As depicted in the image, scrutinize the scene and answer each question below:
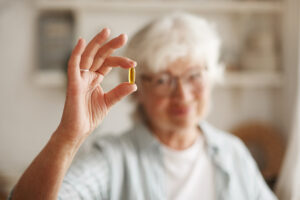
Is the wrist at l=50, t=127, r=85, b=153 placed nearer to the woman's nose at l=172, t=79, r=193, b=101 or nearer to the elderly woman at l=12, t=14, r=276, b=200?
the elderly woman at l=12, t=14, r=276, b=200

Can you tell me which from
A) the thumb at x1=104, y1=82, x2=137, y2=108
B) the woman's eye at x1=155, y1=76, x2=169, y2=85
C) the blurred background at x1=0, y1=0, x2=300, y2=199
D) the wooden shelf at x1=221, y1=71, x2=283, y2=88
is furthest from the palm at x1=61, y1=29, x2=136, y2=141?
the wooden shelf at x1=221, y1=71, x2=283, y2=88

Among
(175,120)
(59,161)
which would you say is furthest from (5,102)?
(59,161)

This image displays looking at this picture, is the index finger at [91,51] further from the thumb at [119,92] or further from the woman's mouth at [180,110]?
the woman's mouth at [180,110]

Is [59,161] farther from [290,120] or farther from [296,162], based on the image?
[290,120]

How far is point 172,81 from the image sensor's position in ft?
3.39

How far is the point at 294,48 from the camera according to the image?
65.4 inches

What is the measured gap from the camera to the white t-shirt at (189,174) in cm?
103

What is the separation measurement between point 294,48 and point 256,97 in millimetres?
425

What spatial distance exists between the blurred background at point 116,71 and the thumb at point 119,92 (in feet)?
3.57

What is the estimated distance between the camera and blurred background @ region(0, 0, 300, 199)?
5.72 ft

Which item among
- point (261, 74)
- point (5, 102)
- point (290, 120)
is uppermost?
point (261, 74)

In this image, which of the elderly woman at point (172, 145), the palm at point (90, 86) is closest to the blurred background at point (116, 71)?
the elderly woman at point (172, 145)

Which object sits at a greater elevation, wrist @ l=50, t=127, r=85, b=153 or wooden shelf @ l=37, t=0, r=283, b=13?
wooden shelf @ l=37, t=0, r=283, b=13

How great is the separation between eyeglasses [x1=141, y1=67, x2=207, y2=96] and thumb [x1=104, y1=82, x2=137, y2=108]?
0.43m
